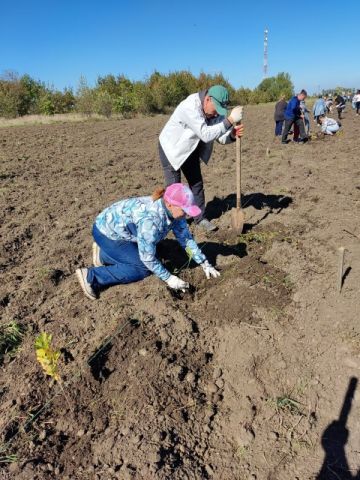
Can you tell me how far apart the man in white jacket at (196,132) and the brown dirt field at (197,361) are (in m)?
0.80

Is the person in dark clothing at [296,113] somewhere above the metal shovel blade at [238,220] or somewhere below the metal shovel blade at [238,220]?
above

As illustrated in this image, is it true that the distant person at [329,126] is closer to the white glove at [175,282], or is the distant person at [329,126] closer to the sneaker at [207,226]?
the sneaker at [207,226]

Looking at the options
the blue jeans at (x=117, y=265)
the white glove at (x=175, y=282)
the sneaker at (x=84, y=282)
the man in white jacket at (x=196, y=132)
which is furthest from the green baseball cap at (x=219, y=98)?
the sneaker at (x=84, y=282)

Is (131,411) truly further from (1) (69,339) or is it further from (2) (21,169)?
(2) (21,169)

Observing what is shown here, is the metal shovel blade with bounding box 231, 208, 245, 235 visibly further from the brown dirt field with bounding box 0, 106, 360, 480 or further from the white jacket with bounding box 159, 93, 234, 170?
the white jacket with bounding box 159, 93, 234, 170

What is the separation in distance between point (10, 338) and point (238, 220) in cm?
271

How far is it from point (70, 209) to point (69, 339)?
128 inches

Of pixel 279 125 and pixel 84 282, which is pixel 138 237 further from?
pixel 279 125

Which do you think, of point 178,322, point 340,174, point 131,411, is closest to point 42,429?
point 131,411

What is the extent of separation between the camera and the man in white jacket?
3.73 metres

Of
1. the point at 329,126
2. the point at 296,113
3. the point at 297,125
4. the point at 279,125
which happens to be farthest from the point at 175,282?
the point at 329,126

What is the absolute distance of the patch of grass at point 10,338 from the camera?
9.70 ft

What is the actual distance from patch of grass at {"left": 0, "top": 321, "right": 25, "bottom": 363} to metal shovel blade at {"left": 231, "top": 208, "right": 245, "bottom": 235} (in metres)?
2.57

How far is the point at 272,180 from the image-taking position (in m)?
6.89
